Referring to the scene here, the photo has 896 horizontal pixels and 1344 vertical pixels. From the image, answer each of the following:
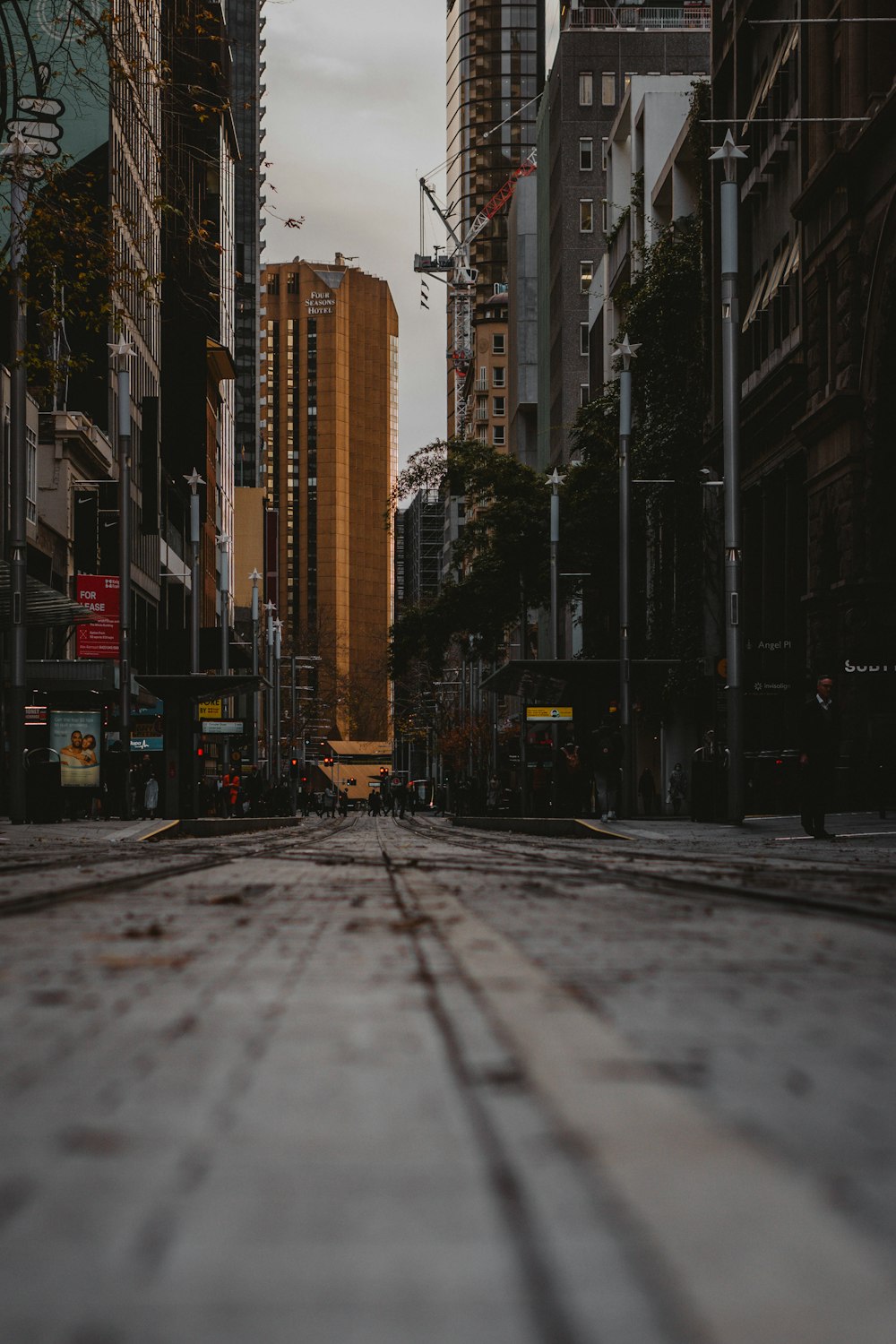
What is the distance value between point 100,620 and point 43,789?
61.5 feet

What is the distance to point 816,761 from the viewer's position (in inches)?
764

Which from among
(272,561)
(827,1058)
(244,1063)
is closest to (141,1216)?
(244,1063)

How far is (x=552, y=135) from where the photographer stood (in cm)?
10831

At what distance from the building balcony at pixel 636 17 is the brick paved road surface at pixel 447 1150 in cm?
10952

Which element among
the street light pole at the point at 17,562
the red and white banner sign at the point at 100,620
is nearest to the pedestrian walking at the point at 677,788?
the red and white banner sign at the point at 100,620

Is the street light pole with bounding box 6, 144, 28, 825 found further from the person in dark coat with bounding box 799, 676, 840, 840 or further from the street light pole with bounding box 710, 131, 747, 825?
the person in dark coat with bounding box 799, 676, 840, 840

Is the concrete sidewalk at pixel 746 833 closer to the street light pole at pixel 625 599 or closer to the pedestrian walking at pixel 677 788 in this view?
the street light pole at pixel 625 599

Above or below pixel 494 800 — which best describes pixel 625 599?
above

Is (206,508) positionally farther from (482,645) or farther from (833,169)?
(833,169)

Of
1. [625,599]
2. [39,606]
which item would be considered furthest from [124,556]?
[625,599]

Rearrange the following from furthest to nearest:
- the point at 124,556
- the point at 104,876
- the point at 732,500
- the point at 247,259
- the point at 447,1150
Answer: the point at 247,259
the point at 124,556
the point at 732,500
the point at 104,876
the point at 447,1150

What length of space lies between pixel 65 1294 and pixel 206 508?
9669 cm

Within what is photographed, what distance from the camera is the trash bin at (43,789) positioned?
91.9ft

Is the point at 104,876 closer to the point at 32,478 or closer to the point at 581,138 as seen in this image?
the point at 32,478
